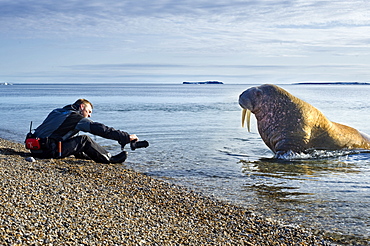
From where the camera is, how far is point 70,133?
806cm

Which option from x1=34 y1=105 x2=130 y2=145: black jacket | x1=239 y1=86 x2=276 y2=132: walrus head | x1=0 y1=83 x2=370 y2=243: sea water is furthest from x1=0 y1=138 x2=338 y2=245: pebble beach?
x1=239 y1=86 x2=276 y2=132: walrus head

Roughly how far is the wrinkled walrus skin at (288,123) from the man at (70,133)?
3557mm

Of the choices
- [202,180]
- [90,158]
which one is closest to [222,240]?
[202,180]

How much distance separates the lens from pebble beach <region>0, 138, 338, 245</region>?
4.05m

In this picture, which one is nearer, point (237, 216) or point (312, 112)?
point (237, 216)

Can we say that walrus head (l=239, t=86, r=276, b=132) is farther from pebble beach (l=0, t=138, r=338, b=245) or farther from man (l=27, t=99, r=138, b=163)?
pebble beach (l=0, t=138, r=338, b=245)

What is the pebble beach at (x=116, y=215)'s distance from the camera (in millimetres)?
4051

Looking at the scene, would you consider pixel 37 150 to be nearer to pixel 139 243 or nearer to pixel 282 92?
Answer: pixel 139 243

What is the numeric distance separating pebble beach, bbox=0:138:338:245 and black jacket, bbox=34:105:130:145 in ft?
2.74

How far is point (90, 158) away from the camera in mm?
8734

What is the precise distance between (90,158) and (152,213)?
384 centimetres

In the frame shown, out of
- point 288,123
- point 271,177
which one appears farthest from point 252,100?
point 271,177

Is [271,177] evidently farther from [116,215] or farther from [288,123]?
[116,215]

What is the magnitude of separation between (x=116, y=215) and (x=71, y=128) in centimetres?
351
